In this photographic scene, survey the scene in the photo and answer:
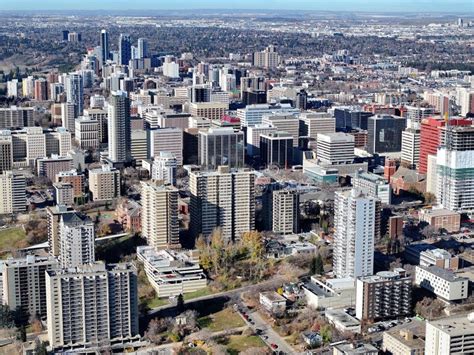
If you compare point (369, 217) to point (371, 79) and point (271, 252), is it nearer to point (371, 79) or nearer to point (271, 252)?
point (271, 252)

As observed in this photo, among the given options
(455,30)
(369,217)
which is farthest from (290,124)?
(455,30)

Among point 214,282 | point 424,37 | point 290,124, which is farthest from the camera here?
point 424,37

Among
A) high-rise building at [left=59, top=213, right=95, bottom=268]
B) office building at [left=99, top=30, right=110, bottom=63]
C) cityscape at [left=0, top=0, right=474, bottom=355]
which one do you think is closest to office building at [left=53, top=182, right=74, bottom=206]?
cityscape at [left=0, top=0, right=474, bottom=355]

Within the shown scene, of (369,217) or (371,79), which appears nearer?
(369,217)

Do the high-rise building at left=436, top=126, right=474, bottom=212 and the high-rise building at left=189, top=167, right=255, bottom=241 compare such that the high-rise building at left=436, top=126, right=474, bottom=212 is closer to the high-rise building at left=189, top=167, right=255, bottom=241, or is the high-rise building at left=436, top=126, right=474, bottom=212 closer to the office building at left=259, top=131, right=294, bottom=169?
the high-rise building at left=189, top=167, right=255, bottom=241

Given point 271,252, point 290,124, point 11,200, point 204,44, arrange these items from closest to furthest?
point 271,252 → point 11,200 → point 290,124 → point 204,44

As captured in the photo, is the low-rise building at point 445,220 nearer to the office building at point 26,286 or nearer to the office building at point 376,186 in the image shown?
the office building at point 376,186

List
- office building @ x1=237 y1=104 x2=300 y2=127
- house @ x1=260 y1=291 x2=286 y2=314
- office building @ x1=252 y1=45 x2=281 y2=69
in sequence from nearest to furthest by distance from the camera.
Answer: house @ x1=260 y1=291 x2=286 y2=314
office building @ x1=237 y1=104 x2=300 y2=127
office building @ x1=252 y1=45 x2=281 y2=69
